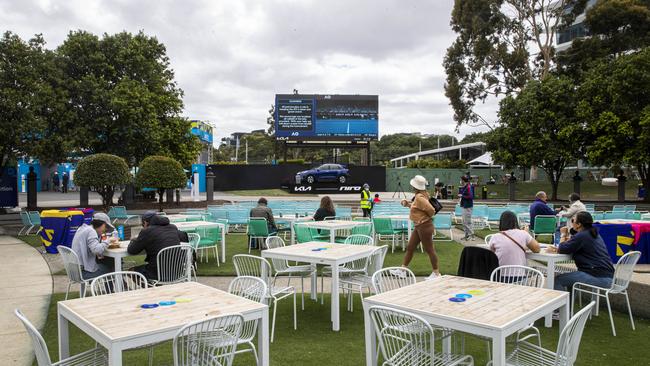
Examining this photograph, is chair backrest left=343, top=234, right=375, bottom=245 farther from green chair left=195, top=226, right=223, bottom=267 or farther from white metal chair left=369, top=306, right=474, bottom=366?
white metal chair left=369, top=306, right=474, bottom=366

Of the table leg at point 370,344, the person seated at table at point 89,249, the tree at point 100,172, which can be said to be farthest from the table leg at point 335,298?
the tree at point 100,172

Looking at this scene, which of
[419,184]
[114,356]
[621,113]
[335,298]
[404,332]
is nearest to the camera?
[114,356]

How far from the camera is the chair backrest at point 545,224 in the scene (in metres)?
10.9

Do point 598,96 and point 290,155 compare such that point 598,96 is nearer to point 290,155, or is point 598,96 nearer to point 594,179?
point 594,179

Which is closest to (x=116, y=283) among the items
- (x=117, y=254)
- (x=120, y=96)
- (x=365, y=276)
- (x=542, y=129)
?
(x=117, y=254)

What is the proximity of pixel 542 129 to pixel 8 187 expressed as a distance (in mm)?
25164

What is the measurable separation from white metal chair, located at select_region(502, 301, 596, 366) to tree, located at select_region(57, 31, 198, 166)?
19370 mm

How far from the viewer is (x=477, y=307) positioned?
3410 mm

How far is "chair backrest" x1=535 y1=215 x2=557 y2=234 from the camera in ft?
35.7

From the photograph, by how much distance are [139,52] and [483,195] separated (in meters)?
20.1

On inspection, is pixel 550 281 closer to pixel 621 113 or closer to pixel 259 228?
pixel 259 228

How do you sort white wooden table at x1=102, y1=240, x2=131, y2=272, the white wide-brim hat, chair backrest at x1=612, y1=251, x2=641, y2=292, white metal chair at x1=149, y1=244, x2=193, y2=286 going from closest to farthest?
chair backrest at x1=612, y1=251, x2=641, y2=292 → white metal chair at x1=149, y1=244, x2=193, y2=286 → white wooden table at x1=102, y1=240, x2=131, y2=272 → the white wide-brim hat

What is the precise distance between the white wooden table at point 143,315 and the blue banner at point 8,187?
19.5 metres

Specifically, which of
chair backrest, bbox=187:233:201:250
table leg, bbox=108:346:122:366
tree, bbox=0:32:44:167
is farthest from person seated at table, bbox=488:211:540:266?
tree, bbox=0:32:44:167
